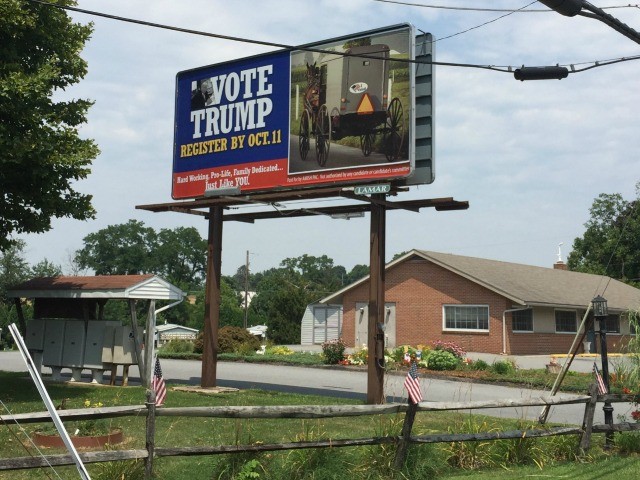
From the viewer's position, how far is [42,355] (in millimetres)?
20844

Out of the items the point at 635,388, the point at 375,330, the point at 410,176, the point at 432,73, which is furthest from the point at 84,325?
the point at 635,388

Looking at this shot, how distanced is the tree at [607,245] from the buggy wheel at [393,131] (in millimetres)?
53377

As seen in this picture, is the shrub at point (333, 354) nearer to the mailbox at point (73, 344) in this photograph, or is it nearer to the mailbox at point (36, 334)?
the mailbox at point (73, 344)

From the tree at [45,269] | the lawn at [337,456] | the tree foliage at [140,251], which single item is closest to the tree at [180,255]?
the tree foliage at [140,251]

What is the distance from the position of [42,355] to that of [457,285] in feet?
76.3

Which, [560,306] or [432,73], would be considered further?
[560,306]

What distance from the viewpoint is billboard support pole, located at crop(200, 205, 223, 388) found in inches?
736

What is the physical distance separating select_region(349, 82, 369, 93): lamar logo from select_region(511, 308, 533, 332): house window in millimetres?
23558

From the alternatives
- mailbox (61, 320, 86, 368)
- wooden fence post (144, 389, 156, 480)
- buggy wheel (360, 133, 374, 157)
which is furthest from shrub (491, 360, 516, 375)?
wooden fence post (144, 389, 156, 480)

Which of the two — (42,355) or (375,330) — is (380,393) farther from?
(42,355)

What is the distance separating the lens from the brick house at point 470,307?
3756 cm

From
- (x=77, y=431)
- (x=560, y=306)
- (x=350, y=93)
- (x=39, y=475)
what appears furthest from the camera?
(x=560, y=306)

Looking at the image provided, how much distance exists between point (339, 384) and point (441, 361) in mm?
6052

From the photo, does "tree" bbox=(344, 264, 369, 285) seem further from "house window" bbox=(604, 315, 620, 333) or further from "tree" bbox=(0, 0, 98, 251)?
"tree" bbox=(0, 0, 98, 251)
